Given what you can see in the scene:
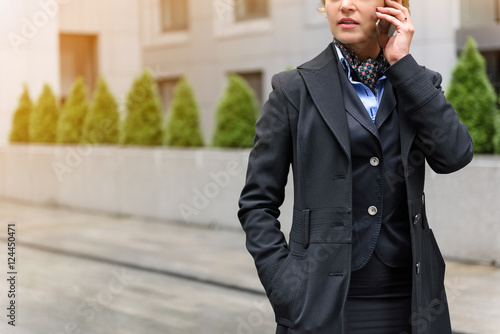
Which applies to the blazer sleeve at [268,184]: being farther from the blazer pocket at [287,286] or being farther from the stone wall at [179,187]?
the stone wall at [179,187]

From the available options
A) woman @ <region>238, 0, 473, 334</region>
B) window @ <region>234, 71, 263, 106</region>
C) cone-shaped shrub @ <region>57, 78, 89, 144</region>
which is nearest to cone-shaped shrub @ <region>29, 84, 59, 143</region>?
cone-shaped shrub @ <region>57, 78, 89, 144</region>

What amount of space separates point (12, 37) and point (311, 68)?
1857 cm

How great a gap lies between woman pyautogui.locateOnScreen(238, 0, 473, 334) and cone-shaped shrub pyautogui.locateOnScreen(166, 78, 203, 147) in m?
10.7

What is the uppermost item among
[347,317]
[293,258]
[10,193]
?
[293,258]

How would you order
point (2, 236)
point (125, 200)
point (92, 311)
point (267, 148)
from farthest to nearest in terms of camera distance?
point (125, 200) → point (2, 236) → point (92, 311) → point (267, 148)

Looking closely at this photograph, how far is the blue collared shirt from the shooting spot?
2.36 meters

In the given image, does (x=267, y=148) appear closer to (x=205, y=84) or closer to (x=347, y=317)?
(x=347, y=317)

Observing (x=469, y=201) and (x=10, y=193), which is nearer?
(x=469, y=201)

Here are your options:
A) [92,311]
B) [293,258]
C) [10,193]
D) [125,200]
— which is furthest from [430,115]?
[10,193]

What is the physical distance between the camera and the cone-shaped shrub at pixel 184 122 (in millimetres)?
13023

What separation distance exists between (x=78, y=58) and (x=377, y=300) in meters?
22.9

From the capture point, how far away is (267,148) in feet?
7.93

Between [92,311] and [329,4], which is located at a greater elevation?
[329,4]

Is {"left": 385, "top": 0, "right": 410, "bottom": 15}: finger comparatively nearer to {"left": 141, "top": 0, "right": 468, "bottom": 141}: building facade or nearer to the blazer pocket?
the blazer pocket
